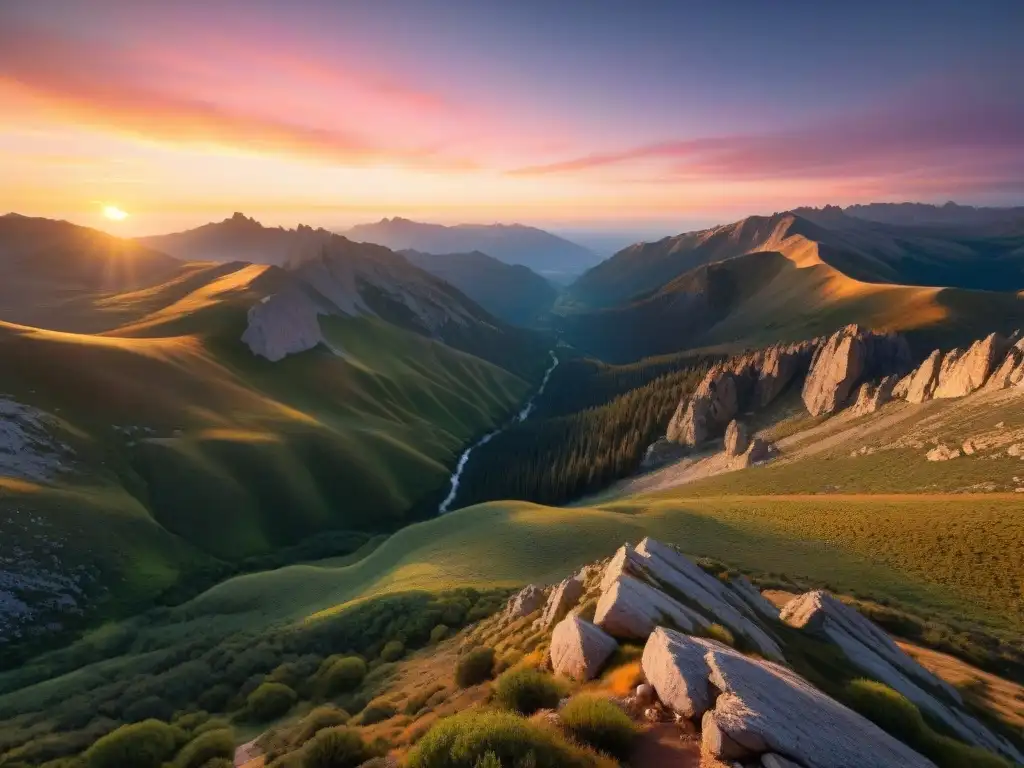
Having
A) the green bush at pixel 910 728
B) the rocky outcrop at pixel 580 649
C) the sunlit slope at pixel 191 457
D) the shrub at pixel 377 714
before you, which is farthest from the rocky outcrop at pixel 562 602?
the sunlit slope at pixel 191 457

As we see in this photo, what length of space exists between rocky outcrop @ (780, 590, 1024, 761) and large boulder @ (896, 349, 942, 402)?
77095 mm

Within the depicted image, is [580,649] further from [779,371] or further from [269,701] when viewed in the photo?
[779,371]

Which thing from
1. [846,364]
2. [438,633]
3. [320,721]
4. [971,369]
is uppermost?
[971,369]

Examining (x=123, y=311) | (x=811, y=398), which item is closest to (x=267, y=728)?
(x=811, y=398)

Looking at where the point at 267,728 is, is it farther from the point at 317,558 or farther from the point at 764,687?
the point at 317,558

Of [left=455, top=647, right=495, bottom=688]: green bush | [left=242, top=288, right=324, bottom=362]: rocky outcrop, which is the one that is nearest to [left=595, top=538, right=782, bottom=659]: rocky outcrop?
[left=455, top=647, right=495, bottom=688]: green bush

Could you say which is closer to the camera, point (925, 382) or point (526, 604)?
point (526, 604)

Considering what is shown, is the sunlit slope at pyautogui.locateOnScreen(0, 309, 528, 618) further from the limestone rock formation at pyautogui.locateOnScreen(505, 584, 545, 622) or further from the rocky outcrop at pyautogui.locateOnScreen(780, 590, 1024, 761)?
the rocky outcrop at pyautogui.locateOnScreen(780, 590, 1024, 761)

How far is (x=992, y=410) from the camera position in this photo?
6881 centimetres

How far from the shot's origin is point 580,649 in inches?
667

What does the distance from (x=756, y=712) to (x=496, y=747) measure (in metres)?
6.20

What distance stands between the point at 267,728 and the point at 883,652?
101 ft

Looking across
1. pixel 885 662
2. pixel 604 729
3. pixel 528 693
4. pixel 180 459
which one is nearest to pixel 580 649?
pixel 528 693

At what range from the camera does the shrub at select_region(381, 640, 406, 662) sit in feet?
104
